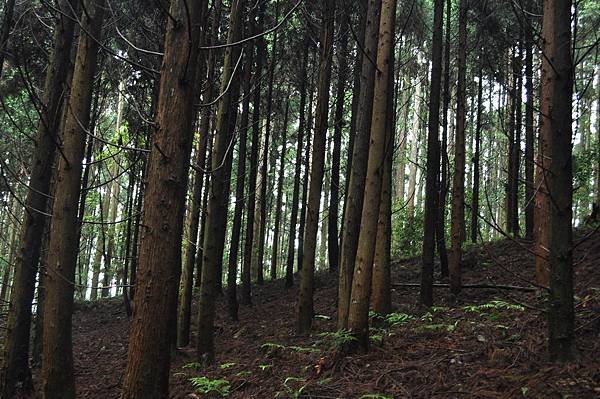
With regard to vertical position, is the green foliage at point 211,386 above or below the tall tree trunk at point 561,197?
below

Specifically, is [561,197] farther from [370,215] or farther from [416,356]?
[416,356]

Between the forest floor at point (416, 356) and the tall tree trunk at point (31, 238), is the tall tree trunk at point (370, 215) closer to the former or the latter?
the forest floor at point (416, 356)

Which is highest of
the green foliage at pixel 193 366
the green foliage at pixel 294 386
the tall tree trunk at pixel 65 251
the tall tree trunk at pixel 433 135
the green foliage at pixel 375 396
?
the tall tree trunk at pixel 433 135

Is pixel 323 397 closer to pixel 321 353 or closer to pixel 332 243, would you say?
pixel 321 353

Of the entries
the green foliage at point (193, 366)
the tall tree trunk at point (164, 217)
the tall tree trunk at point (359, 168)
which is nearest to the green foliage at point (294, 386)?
the tall tree trunk at point (359, 168)

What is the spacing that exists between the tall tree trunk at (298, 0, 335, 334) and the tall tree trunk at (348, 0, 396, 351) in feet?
9.26

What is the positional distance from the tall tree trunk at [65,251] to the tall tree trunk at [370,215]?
353 cm

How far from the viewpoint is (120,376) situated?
8258 mm

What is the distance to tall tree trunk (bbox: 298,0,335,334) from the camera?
349 inches

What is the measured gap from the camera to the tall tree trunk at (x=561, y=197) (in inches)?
154

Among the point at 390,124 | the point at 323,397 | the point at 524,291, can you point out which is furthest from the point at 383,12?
the point at 524,291

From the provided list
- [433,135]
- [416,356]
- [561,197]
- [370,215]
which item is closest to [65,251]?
[370,215]

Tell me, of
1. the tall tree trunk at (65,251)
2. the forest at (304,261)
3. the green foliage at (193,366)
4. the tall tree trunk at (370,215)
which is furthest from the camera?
the green foliage at (193,366)

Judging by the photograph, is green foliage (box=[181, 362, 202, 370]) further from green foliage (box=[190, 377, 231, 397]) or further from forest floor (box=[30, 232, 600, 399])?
green foliage (box=[190, 377, 231, 397])
